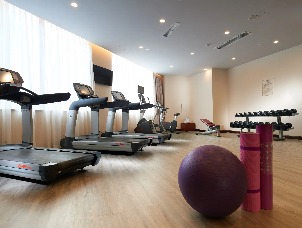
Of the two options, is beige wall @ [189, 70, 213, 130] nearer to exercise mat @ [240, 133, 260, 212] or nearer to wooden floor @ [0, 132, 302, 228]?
wooden floor @ [0, 132, 302, 228]

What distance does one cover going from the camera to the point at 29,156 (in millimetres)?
2541

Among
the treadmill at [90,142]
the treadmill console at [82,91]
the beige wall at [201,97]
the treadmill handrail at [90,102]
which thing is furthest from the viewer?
the beige wall at [201,97]

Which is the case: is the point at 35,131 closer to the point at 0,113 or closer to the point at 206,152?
the point at 0,113

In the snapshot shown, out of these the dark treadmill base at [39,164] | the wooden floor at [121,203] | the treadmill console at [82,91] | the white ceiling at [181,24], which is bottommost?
the wooden floor at [121,203]

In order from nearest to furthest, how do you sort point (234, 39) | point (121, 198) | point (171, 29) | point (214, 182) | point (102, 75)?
1. point (214, 182)
2. point (121, 198)
3. point (171, 29)
4. point (234, 39)
5. point (102, 75)

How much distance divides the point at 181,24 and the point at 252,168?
4.48 metres

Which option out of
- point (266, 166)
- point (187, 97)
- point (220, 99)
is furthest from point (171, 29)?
point (187, 97)

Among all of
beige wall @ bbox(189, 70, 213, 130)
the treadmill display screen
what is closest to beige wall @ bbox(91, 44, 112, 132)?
the treadmill display screen

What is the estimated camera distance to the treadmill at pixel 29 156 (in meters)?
2.10

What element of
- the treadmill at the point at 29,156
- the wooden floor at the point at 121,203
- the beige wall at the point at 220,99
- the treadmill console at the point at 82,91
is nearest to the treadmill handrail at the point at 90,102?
the treadmill console at the point at 82,91

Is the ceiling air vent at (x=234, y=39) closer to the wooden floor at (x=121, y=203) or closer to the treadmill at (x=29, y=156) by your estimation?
the wooden floor at (x=121, y=203)

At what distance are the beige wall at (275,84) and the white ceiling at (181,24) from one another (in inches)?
16.8

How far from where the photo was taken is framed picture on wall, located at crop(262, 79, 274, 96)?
7810mm

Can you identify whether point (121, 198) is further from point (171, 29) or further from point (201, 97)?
point (201, 97)
